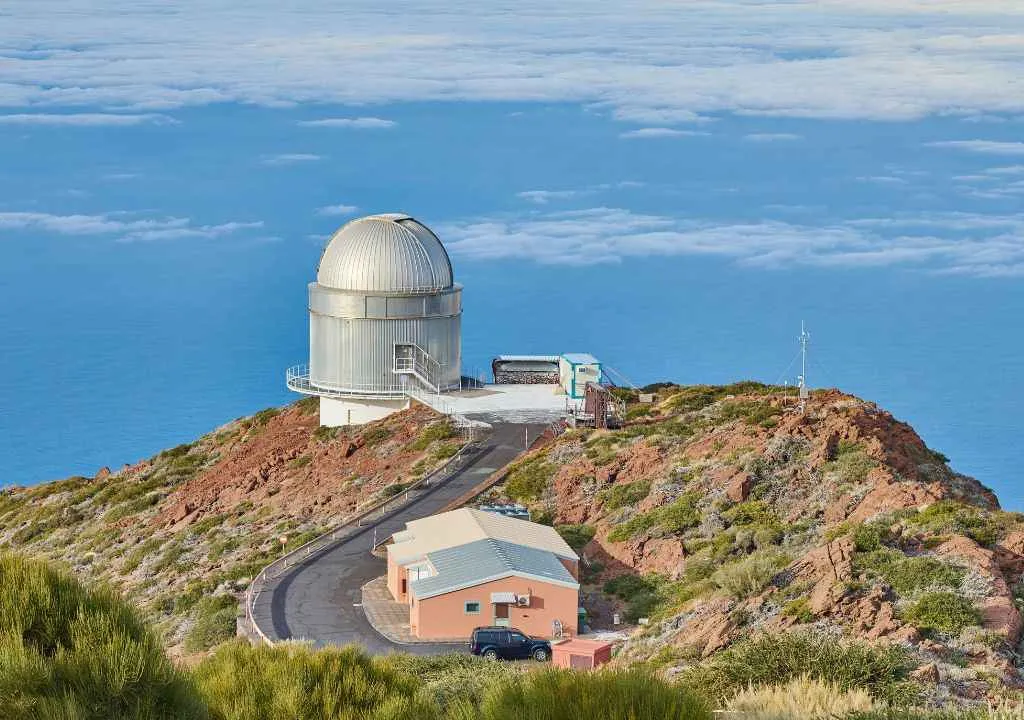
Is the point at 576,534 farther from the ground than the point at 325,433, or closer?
closer

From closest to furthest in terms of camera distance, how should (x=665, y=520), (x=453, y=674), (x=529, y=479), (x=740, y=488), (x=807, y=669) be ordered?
(x=807, y=669), (x=453, y=674), (x=665, y=520), (x=740, y=488), (x=529, y=479)

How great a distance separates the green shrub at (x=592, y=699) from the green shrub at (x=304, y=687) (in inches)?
70.1

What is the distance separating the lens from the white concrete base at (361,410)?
49.6m

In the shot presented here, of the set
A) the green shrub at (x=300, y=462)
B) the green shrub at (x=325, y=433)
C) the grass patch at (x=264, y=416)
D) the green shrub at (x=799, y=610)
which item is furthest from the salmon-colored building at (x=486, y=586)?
the grass patch at (x=264, y=416)

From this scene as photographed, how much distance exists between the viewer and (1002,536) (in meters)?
28.3

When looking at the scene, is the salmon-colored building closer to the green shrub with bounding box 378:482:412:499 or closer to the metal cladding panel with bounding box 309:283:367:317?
the green shrub with bounding box 378:482:412:499

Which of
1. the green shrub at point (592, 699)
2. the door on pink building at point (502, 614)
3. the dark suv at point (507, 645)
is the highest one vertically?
the door on pink building at point (502, 614)

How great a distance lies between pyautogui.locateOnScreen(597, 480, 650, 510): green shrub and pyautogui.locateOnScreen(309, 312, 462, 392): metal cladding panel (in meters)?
14.4

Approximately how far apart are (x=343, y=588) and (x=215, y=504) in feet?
45.9

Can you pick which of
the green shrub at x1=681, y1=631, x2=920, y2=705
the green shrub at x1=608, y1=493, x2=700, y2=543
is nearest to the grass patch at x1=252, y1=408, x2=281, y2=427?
the green shrub at x1=608, y1=493, x2=700, y2=543

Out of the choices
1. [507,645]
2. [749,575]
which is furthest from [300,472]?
[749,575]

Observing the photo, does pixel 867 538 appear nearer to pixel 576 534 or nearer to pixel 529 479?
A: pixel 576 534

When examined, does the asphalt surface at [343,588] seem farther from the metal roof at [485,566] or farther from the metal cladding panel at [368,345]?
the metal cladding panel at [368,345]

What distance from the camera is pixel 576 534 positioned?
113 ft
